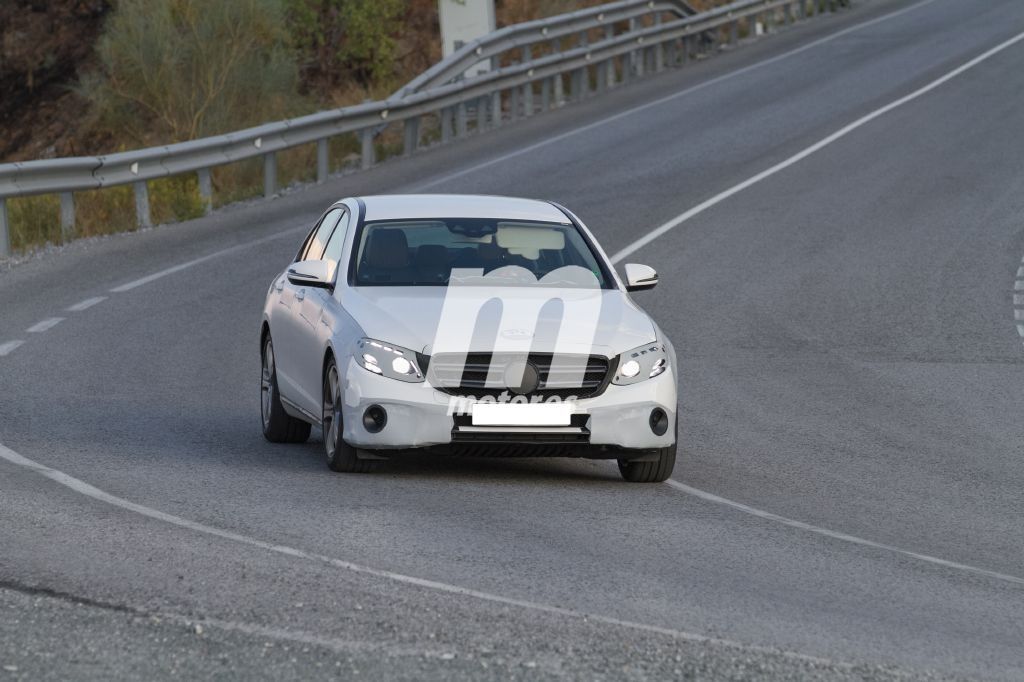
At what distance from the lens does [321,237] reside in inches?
470

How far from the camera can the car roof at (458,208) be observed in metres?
11.1

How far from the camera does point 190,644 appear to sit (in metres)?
5.95

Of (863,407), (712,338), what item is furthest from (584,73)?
(863,407)

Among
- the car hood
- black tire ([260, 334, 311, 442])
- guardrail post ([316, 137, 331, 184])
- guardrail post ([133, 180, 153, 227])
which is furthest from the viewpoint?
guardrail post ([316, 137, 331, 184])

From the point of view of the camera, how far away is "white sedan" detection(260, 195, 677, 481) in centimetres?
949

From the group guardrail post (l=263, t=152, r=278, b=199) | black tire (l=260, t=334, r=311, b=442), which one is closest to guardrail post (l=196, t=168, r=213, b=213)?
guardrail post (l=263, t=152, r=278, b=199)

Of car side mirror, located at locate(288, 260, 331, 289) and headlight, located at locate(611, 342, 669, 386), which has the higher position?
car side mirror, located at locate(288, 260, 331, 289)

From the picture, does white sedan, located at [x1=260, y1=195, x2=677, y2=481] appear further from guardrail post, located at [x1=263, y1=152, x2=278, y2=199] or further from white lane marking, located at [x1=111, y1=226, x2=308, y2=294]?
guardrail post, located at [x1=263, y1=152, x2=278, y2=199]

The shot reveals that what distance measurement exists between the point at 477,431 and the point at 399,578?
242 centimetres

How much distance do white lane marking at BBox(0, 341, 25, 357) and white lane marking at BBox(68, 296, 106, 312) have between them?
1875mm

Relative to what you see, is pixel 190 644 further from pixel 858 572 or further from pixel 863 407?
pixel 863 407

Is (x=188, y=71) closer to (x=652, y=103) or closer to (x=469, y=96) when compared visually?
(x=469, y=96)

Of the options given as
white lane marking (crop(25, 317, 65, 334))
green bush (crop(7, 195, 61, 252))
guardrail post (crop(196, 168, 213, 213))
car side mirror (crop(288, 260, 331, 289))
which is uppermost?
car side mirror (crop(288, 260, 331, 289))

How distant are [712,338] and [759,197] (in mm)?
7833
